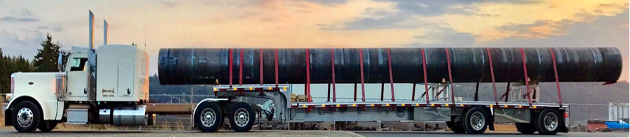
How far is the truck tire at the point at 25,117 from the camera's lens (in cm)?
2303

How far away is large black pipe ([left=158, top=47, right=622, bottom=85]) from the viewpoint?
1053 inches

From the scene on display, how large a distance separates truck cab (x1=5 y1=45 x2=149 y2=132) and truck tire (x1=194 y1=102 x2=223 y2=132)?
1.95 m

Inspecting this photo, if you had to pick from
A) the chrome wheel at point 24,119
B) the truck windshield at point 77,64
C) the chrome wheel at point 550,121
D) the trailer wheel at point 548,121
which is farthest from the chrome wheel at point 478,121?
the chrome wheel at point 24,119

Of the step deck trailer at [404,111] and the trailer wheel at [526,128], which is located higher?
the step deck trailer at [404,111]

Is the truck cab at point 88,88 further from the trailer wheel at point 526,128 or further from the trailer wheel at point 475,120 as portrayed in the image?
the trailer wheel at point 526,128

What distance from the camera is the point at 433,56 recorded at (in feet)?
91.2

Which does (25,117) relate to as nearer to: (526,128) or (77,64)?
(77,64)

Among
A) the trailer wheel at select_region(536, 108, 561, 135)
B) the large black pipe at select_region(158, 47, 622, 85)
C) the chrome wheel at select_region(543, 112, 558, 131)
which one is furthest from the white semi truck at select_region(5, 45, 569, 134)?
the chrome wheel at select_region(543, 112, 558, 131)

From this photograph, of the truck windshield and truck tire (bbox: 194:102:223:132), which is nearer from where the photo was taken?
truck tire (bbox: 194:102:223:132)

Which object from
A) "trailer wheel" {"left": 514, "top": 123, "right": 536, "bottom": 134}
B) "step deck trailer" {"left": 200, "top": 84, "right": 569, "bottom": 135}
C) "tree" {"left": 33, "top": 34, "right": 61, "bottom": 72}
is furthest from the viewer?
"tree" {"left": 33, "top": 34, "right": 61, "bottom": 72}

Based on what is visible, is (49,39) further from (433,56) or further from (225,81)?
(433,56)

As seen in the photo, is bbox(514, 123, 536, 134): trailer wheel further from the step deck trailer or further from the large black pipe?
the large black pipe

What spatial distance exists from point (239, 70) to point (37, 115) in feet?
23.0

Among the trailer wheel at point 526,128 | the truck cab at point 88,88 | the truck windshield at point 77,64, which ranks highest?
the truck windshield at point 77,64
